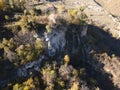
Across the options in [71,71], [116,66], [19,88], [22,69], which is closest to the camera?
[19,88]

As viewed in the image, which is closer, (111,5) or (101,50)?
(101,50)

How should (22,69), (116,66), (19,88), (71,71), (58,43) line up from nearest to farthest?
(19,88) → (22,69) → (71,71) → (58,43) → (116,66)

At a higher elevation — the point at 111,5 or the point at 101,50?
the point at 101,50

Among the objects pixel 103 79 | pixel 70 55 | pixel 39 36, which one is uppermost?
pixel 39 36

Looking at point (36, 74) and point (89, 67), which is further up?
point (36, 74)

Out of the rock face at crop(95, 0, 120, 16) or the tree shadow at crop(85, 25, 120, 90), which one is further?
the rock face at crop(95, 0, 120, 16)

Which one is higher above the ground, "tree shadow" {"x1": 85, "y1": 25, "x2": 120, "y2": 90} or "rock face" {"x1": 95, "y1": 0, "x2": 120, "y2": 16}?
"tree shadow" {"x1": 85, "y1": 25, "x2": 120, "y2": 90}

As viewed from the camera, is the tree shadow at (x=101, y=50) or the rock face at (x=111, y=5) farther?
the rock face at (x=111, y=5)

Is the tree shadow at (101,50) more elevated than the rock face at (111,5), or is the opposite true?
the tree shadow at (101,50)

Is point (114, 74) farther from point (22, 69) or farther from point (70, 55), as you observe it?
point (22, 69)

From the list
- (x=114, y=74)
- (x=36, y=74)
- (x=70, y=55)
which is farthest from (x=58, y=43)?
(x=114, y=74)

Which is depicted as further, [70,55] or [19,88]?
[70,55]
